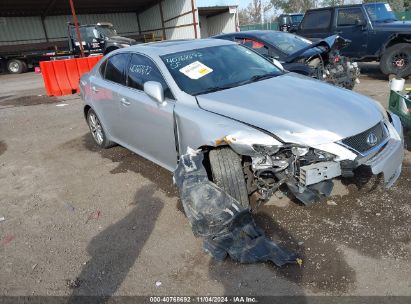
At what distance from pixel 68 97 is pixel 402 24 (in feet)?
32.0

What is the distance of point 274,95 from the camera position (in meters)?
A: 3.55

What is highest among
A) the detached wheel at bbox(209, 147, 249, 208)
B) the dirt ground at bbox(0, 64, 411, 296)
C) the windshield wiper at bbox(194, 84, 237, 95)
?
the windshield wiper at bbox(194, 84, 237, 95)

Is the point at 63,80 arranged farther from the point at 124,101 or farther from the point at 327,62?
the point at 327,62

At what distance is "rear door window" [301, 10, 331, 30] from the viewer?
10414 mm

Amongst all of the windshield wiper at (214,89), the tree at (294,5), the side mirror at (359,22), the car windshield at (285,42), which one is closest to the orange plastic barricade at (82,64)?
the car windshield at (285,42)

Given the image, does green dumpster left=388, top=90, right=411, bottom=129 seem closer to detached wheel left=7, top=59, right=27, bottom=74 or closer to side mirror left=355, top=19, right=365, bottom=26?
side mirror left=355, top=19, right=365, bottom=26

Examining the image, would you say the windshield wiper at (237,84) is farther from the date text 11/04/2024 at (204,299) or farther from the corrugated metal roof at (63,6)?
the corrugated metal roof at (63,6)

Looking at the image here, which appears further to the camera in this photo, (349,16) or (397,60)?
(349,16)

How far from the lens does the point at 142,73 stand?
4219 mm

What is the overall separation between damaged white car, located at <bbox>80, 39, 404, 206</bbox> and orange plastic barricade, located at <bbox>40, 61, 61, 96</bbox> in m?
7.46

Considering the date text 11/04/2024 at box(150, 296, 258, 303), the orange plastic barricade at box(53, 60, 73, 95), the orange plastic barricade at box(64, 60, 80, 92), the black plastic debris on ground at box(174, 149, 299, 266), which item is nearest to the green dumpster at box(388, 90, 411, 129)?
the black plastic debris on ground at box(174, 149, 299, 266)

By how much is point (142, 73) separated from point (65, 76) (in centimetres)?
834

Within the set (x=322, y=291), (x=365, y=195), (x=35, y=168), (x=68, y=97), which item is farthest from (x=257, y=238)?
(x=68, y=97)

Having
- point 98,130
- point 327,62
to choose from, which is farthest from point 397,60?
point 98,130
